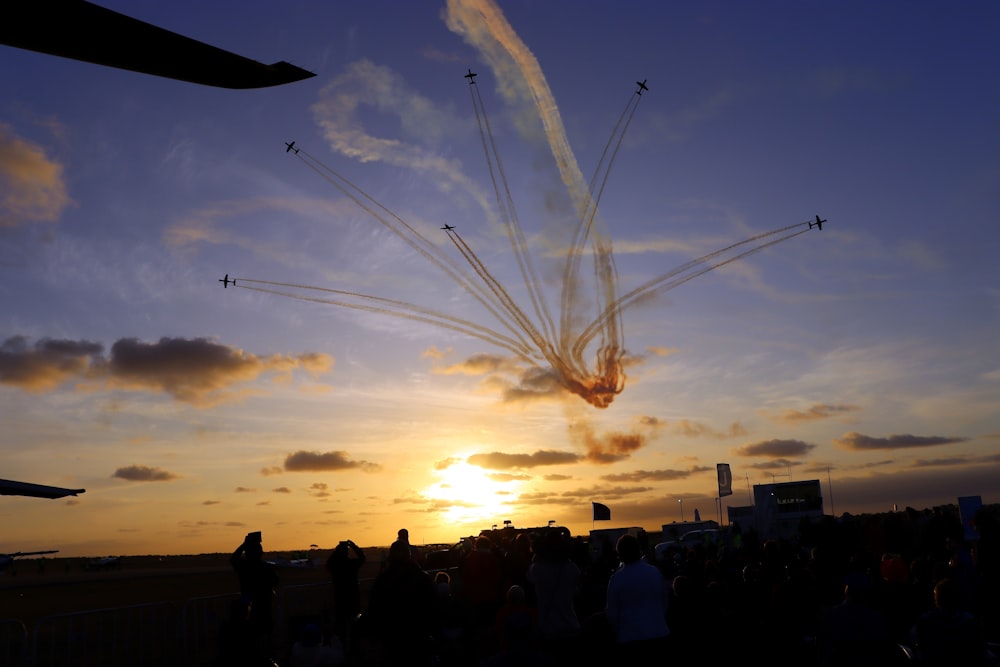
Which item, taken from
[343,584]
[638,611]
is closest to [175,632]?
[343,584]

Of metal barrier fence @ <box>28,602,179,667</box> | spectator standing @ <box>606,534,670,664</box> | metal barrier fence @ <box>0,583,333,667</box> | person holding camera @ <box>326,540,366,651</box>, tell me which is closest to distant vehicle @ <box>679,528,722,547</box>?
metal barrier fence @ <box>0,583,333,667</box>

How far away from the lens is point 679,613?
360 inches

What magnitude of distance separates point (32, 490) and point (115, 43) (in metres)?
14.0

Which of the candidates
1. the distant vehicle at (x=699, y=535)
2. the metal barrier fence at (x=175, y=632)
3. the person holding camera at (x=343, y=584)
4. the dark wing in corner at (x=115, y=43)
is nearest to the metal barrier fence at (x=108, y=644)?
the metal barrier fence at (x=175, y=632)

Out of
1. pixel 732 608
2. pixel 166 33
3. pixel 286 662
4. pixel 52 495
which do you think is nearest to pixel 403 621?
pixel 732 608

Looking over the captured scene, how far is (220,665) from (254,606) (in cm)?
327

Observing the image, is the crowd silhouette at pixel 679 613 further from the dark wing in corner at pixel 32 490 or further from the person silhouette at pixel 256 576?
the dark wing in corner at pixel 32 490

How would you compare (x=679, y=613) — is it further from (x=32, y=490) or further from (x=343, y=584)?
(x=32, y=490)

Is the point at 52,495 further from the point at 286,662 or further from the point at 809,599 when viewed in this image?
the point at 809,599

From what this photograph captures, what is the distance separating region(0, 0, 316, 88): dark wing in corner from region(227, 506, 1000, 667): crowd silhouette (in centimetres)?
937

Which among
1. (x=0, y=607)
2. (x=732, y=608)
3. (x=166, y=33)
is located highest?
(x=166, y=33)

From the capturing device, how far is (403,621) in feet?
27.7

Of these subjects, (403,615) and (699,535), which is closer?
(403,615)

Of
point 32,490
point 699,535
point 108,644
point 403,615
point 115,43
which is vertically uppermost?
point 115,43
